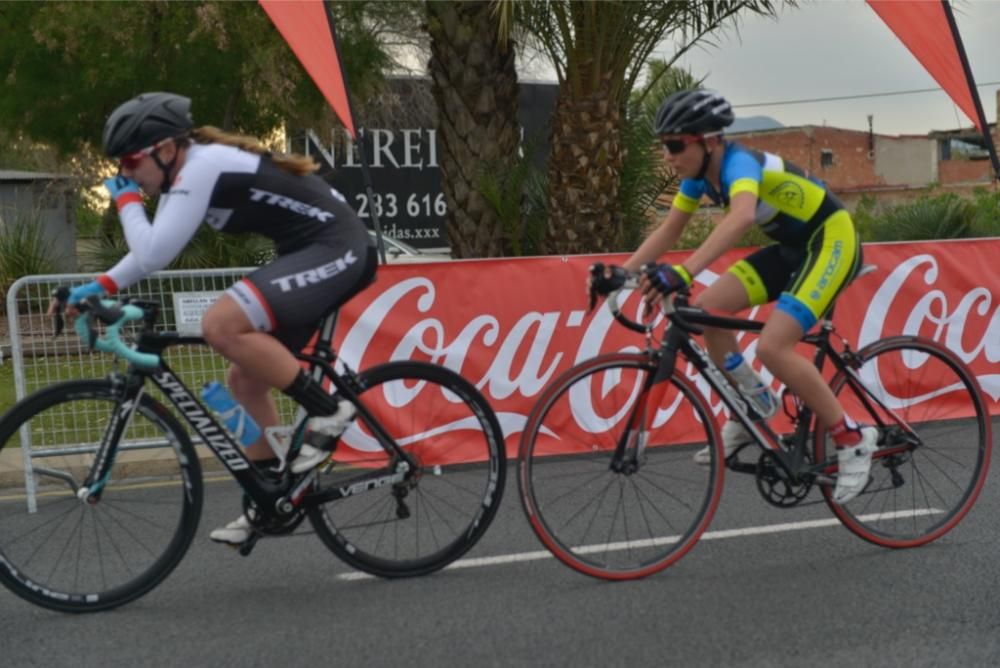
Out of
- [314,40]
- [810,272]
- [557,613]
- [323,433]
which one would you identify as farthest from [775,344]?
[314,40]

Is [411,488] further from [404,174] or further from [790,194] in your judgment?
[404,174]

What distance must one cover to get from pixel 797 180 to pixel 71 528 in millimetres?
3229

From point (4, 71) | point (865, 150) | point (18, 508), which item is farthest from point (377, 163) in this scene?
point (865, 150)

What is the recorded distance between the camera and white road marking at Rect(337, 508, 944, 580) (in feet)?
16.9

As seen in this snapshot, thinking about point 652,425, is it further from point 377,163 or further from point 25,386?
point 377,163

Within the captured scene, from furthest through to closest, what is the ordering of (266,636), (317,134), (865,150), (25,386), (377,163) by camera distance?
(865,150) < (377,163) < (317,134) < (25,386) < (266,636)

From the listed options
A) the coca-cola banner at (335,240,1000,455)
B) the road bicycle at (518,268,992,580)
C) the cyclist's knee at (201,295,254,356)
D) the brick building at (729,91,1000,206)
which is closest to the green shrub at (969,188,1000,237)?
the coca-cola banner at (335,240,1000,455)

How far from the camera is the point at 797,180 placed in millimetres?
5078

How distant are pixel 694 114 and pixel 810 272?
0.81m

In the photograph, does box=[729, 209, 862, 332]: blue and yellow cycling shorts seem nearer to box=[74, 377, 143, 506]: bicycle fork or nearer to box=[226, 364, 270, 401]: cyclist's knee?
box=[226, 364, 270, 401]: cyclist's knee

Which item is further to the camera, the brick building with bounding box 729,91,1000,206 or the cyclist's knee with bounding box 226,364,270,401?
the brick building with bounding box 729,91,1000,206

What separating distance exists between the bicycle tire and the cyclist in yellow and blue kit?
6.62ft

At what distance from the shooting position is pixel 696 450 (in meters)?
5.34

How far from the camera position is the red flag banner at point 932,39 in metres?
9.41
